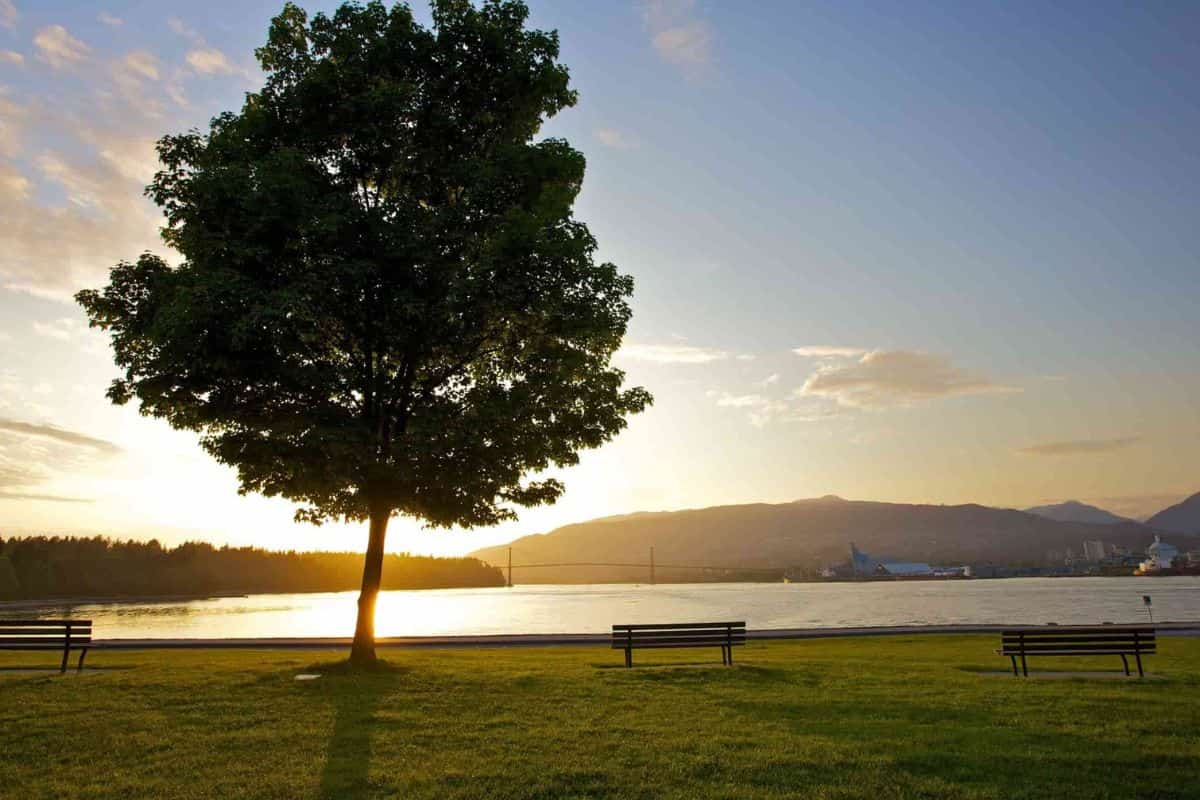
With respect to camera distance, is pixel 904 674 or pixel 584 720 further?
pixel 904 674

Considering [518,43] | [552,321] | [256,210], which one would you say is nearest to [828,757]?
[552,321]

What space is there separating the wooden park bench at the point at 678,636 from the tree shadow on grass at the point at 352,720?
5.30 m

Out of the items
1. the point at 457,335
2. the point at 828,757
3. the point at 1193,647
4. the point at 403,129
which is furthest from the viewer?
the point at 1193,647

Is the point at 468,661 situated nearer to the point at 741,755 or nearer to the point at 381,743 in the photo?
the point at 381,743

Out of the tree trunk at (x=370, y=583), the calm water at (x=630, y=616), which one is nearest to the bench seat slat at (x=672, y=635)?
the tree trunk at (x=370, y=583)

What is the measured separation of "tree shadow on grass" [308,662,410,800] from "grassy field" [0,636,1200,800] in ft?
0.17

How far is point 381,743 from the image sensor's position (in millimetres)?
10312

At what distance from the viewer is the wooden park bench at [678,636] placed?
61.7ft

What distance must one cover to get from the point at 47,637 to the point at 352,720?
39.3 ft

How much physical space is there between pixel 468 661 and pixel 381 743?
402 inches

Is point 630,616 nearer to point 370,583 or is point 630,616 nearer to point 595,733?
point 370,583

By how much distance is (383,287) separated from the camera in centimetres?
1806

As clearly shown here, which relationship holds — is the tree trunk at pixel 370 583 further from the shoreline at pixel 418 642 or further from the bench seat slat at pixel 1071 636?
the bench seat slat at pixel 1071 636

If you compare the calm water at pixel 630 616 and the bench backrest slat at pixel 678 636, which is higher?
the bench backrest slat at pixel 678 636
